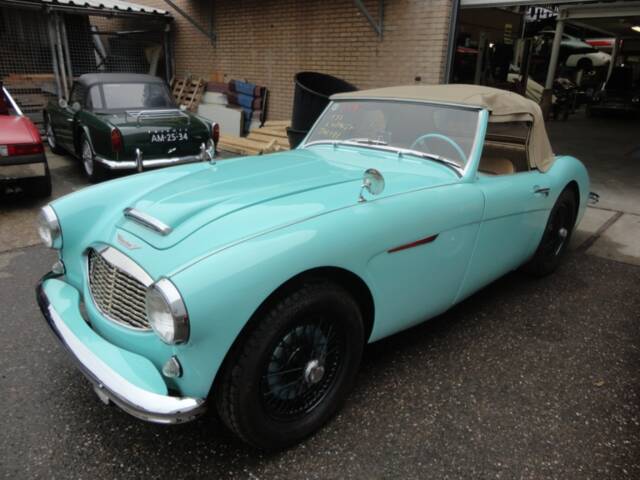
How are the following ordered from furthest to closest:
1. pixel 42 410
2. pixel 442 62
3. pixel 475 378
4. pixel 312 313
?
pixel 442 62 < pixel 475 378 < pixel 42 410 < pixel 312 313

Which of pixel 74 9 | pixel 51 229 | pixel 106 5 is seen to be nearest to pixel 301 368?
pixel 51 229

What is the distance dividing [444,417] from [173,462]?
4.09 ft

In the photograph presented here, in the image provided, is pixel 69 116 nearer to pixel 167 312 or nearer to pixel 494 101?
pixel 494 101

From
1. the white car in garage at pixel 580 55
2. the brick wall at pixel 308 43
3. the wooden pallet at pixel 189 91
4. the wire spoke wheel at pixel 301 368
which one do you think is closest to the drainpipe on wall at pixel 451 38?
the brick wall at pixel 308 43

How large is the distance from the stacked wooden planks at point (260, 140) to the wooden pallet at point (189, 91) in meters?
2.22

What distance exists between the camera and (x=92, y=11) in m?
10.2

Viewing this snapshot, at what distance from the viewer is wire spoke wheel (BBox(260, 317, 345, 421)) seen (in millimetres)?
1912

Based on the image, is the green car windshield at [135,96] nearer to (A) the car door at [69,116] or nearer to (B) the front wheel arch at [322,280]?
(A) the car door at [69,116]

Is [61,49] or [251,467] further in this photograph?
[61,49]

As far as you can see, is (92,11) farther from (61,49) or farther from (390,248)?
(390,248)

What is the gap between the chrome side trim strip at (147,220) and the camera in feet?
6.36

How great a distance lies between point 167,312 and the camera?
1.58m

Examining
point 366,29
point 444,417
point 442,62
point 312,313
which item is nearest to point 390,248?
point 312,313

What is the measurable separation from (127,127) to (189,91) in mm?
6027
